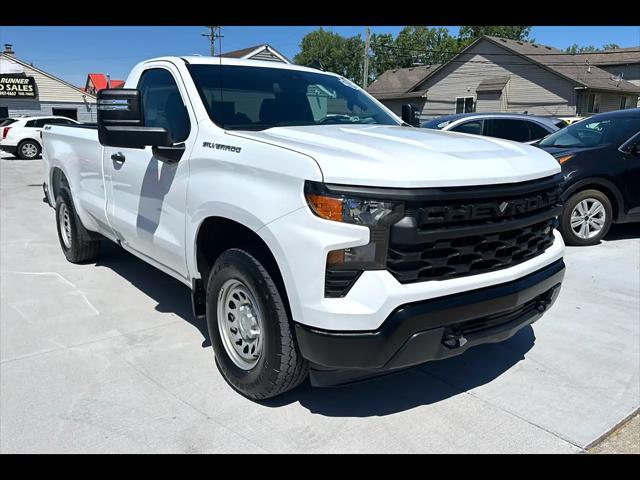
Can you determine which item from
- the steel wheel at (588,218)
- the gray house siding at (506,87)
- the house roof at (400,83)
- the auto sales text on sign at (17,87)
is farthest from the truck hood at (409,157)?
the house roof at (400,83)

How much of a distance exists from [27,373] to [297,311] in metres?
2.12

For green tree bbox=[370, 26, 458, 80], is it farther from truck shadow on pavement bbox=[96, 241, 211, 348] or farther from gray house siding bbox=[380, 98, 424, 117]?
truck shadow on pavement bbox=[96, 241, 211, 348]

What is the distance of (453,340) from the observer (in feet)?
8.43

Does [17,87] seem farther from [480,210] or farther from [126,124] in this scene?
[480,210]

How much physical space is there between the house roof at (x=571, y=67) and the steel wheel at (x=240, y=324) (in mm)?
30551

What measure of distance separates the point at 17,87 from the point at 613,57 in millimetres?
39054

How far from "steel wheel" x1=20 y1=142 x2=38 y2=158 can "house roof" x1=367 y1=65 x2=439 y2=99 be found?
2528 cm

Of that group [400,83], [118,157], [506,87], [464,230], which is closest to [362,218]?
[464,230]

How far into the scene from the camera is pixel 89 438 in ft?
8.89

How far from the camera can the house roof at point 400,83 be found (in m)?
37.6

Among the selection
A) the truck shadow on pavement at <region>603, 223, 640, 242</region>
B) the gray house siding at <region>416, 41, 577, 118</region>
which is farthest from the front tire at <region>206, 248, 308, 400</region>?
the gray house siding at <region>416, 41, 577, 118</region>

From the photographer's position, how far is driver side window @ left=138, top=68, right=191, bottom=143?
139 inches
